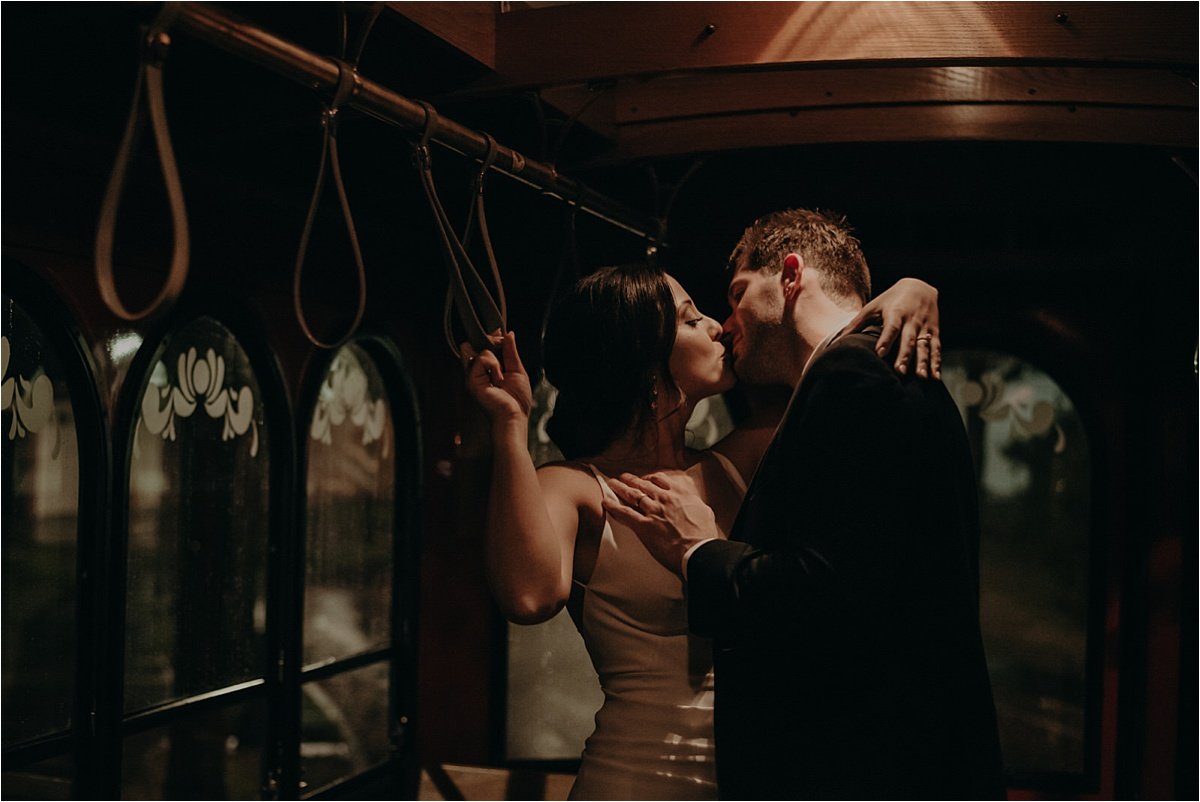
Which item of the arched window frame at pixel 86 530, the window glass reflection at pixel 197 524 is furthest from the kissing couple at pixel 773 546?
the window glass reflection at pixel 197 524

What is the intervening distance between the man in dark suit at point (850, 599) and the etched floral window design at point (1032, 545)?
2.77m

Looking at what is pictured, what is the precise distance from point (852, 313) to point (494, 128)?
2.91ft

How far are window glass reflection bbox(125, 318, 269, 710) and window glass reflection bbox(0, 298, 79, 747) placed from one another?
28 centimetres

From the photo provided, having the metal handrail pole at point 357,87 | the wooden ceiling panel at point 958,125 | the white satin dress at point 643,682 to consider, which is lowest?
the white satin dress at point 643,682

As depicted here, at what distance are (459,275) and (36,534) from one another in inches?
65.0

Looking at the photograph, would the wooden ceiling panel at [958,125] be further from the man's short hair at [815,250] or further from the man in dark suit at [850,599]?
the man in dark suit at [850,599]

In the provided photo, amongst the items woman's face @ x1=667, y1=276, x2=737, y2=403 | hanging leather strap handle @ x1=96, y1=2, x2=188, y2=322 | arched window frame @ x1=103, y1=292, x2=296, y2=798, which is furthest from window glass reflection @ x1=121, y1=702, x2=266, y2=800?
hanging leather strap handle @ x1=96, y1=2, x2=188, y2=322

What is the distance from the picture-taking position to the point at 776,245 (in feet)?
6.87

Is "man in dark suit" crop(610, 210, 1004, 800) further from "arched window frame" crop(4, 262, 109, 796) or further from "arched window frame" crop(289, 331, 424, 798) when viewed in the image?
"arched window frame" crop(289, 331, 424, 798)

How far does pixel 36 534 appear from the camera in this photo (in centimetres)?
277

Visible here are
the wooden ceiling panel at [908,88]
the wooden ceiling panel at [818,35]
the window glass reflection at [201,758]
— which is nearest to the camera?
the wooden ceiling panel at [818,35]

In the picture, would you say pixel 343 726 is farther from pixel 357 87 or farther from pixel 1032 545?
pixel 357 87

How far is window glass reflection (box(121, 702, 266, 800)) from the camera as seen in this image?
3.17m

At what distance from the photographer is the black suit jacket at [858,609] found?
1643 millimetres
